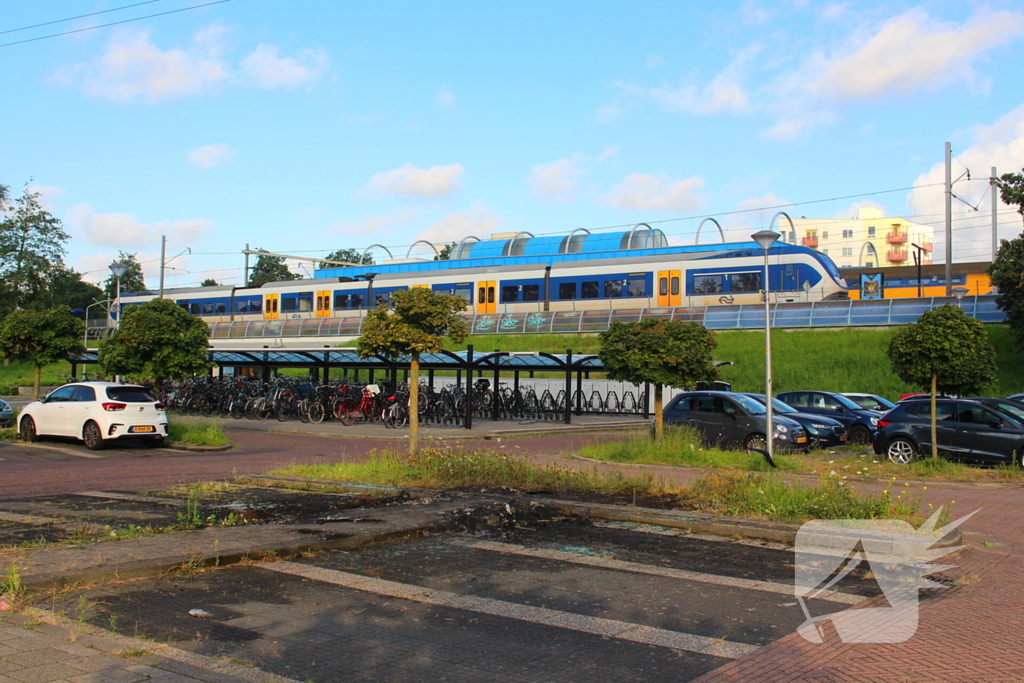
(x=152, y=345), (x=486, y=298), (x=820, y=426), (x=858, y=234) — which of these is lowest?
(x=820, y=426)

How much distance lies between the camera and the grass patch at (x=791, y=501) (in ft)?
30.2

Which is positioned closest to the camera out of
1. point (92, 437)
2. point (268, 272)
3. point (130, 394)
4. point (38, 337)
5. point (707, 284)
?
point (92, 437)

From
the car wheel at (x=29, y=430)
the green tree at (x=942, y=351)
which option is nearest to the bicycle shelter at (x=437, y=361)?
the car wheel at (x=29, y=430)

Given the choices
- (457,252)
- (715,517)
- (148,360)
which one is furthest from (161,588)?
(457,252)

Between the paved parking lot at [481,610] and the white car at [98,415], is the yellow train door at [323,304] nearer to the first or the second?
the white car at [98,415]

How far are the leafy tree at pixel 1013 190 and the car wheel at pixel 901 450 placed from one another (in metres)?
20.3

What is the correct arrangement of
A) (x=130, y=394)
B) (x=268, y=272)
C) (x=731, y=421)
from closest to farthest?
1. (x=731, y=421)
2. (x=130, y=394)
3. (x=268, y=272)

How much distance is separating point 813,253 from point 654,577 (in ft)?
117

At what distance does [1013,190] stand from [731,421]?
20.8 meters

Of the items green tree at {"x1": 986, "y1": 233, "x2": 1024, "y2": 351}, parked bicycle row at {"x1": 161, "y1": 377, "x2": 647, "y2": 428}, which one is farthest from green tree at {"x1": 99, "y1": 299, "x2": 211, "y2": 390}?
green tree at {"x1": 986, "y1": 233, "x2": 1024, "y2": 351}

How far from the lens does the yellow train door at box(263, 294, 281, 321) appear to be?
53.5 m

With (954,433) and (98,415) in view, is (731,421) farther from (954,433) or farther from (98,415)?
(98,415)

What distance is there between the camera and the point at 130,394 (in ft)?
63.0

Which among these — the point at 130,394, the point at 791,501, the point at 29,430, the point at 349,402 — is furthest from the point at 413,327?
the point at 349,402
